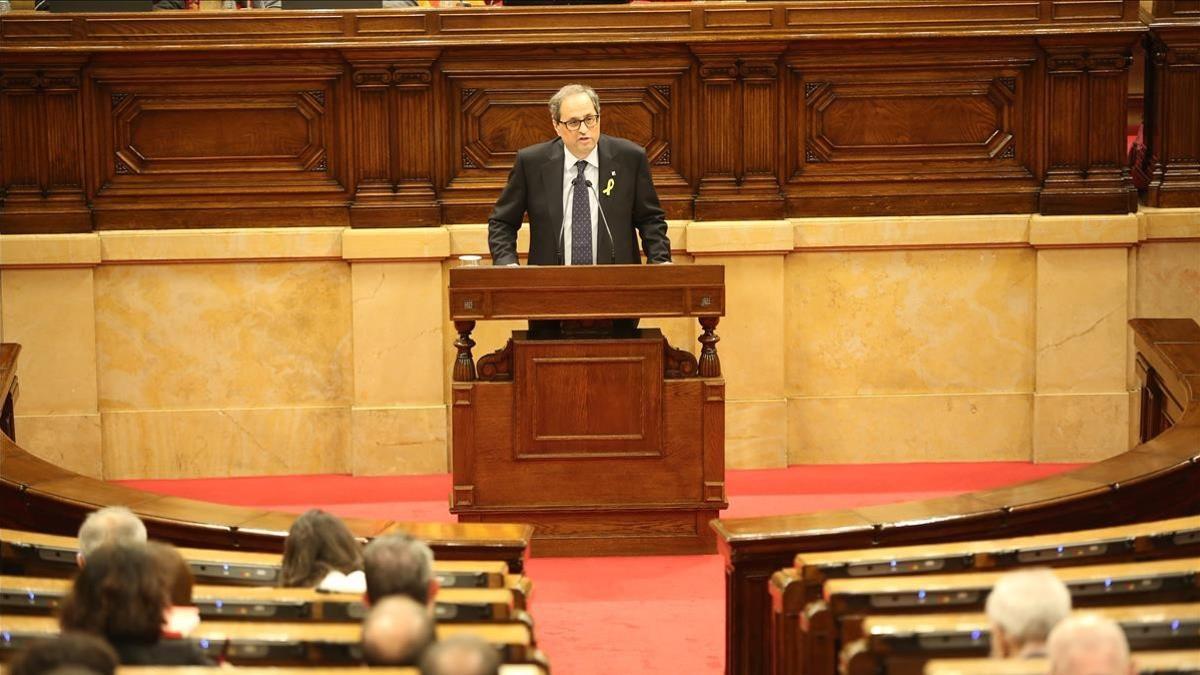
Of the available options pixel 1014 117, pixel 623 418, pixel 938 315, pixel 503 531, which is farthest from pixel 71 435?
pixel 1014 117

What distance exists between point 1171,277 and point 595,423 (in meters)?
3.14

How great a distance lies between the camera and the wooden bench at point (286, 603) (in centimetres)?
392

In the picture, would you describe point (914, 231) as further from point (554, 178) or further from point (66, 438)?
point (66, 438)

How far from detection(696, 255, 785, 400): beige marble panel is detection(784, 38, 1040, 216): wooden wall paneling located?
0.35 metres

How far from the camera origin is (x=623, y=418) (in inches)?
253

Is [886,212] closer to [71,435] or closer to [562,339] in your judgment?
[562,339]

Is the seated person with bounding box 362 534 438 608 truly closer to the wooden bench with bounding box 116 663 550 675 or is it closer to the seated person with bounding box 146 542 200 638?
the wooden bench with bounding box 116 663 550 675

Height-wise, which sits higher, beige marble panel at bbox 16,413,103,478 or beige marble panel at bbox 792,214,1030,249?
beige marble panel at bbox 792,214,1030,249

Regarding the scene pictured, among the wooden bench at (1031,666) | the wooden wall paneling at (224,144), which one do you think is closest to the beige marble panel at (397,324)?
the wooden wall paneling at (224,144)

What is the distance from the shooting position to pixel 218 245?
7957mm

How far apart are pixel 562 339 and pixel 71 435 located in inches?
108

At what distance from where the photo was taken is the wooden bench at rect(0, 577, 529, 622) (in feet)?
12.9

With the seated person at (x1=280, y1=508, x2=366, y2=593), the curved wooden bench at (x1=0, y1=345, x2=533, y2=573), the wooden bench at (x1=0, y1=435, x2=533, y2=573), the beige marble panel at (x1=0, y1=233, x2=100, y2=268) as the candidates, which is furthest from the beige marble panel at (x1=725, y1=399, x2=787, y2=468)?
the seated person at (x1=280, y1=508, x2=366, y2=593)

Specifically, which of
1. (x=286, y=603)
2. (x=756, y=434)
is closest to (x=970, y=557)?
(x=286, y=603)
